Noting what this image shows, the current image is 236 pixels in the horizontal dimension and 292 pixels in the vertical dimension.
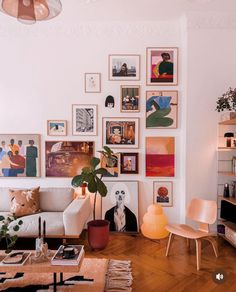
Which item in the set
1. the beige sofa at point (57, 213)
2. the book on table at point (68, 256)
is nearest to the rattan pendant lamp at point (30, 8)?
the book on table at point (68, 256)

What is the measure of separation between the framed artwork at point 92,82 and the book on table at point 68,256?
261 centimetres

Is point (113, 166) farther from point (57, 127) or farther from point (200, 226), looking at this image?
point (200, 226)

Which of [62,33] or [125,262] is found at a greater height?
[62,33]

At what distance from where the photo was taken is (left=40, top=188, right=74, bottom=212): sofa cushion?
13.0 ft

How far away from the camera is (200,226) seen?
11.3 ft

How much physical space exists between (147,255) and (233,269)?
41.3 inches

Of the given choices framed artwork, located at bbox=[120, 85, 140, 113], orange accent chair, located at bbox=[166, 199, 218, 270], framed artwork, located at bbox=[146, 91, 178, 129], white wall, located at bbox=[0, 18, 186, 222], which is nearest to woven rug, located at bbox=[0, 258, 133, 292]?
orange accent chair, located at bbox=[166, 199, 218, 270]

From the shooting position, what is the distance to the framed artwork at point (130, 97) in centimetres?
425

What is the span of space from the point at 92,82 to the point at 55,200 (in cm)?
202

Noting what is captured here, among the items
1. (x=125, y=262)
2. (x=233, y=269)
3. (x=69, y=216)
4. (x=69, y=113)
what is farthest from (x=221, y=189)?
(x=69, y=113)

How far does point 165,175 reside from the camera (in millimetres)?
4273

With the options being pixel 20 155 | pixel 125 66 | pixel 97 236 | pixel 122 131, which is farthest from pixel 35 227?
pixel 125 66

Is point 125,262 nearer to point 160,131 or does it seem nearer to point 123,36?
point 160,131

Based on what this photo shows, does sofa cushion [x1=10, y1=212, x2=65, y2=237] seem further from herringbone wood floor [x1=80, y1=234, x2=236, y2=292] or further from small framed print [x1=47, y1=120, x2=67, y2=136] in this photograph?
small framed print [x1=47, y1=120, x2=67, y2=136]
